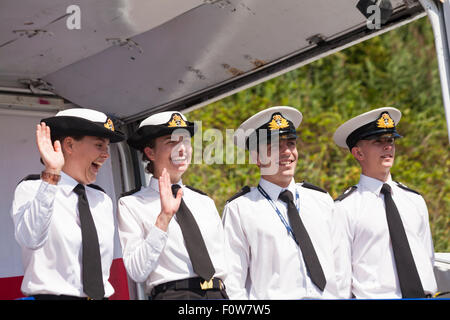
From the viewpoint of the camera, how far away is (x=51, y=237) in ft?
9.23

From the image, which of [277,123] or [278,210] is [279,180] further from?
[277,123]

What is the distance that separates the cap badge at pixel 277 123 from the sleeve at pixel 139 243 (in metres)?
0.84

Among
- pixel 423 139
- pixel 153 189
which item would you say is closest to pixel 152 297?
pixel 153 189

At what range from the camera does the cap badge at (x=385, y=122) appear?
361 centimetres

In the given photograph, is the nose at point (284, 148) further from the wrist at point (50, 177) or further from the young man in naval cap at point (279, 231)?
the wrist at point (50, 177)

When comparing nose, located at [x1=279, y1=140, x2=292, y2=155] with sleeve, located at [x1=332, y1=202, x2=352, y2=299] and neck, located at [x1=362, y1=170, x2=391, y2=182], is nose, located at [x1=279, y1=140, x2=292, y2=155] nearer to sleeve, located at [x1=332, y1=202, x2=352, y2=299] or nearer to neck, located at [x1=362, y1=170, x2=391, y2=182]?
sleeve, located at [x1=332, y1=202, x2=352, y2=299]

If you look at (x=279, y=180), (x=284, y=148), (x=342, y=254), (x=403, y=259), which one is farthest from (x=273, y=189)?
(x=403, y=259)

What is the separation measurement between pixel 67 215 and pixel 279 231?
104cm

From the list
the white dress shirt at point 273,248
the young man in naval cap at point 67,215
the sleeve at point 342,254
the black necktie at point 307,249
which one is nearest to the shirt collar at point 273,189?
the white dress shirt at point 273,248

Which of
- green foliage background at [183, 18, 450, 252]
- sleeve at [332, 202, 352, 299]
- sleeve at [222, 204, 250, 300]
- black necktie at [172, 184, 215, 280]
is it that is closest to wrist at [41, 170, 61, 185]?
black necktie at [172, 184, 215, 280]

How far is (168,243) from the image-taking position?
120 inches

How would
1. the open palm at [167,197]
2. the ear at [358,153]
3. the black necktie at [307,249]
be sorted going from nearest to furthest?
the open palm at [167,197] < the black necktie at [307,249] < the ear at [358,153]

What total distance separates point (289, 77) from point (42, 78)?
673cm

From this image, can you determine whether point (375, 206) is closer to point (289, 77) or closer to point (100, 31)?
point (100, 31)
